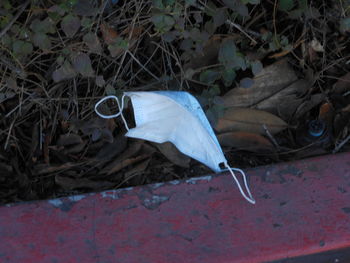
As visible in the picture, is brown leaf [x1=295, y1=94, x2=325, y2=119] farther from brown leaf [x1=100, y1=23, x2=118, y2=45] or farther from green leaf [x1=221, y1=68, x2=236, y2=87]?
brown leaf [x1=100, y1=23, x2=118, y2=45]

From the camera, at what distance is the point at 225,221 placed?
1.47m

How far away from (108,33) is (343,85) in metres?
0.86

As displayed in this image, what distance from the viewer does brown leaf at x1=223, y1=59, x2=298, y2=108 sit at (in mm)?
1720

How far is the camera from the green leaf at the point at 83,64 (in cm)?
148

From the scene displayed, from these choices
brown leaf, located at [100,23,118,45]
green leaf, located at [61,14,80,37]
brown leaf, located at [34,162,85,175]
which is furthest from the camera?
brown leaf, located at [34,162,85,175]

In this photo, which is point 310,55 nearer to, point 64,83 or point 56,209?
point 64,83

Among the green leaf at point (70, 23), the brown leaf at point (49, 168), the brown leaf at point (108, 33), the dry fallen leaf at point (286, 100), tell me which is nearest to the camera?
the green leaf at point (70, 23)

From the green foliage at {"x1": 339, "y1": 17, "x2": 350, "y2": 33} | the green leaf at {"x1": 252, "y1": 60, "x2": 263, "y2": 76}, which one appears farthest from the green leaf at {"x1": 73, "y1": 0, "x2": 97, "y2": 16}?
the green foliage at {"x1": 339, "y1": 17, "x2": 350, "y2": 33}

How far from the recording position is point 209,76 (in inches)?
63.4

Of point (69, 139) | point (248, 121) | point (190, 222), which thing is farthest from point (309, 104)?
point (69, 139)

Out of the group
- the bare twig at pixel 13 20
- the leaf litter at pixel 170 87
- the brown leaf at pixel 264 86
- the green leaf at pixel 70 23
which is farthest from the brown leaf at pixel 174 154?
the bare twig at pixel 13 20

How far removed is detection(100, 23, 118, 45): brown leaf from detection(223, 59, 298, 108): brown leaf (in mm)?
441

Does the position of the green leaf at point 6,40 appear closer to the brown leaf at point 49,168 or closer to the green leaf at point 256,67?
the brown leaf at point 49,168

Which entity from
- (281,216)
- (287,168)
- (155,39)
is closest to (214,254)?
(281,216)
